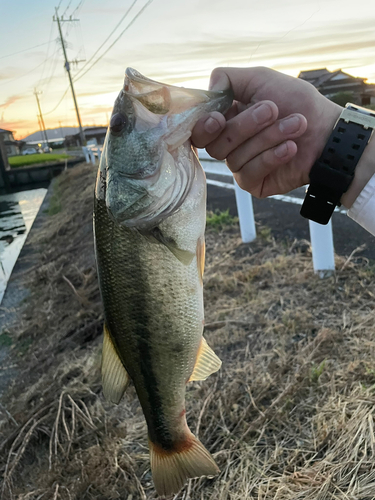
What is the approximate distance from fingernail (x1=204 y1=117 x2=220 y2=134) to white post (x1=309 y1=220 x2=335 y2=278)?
9.10 ft

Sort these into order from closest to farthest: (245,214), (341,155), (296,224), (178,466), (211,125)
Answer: (211,125) → (341,155) → (178,466) → (245,214) → (296,224)

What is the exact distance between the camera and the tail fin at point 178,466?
1.97 meters

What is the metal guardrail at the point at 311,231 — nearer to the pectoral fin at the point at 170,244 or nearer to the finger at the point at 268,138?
the finger at the point at 268,138

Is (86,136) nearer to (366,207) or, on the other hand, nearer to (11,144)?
(11,144)

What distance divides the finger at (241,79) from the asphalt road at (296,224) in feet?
10.4

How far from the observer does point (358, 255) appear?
15.4ft

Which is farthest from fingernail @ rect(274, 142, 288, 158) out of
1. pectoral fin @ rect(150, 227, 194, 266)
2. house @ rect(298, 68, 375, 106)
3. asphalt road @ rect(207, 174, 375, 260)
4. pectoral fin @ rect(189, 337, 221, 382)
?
asphalt road @ rect(207, 174, 375, 260)

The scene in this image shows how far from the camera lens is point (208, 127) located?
159 centimetres

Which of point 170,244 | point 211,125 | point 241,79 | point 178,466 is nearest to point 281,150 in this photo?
point 211,125

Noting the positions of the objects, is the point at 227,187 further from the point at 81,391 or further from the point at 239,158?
the point at 239,158

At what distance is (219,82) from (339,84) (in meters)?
1.54

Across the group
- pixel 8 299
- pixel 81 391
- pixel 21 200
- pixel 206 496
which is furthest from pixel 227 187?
pixel 21 200

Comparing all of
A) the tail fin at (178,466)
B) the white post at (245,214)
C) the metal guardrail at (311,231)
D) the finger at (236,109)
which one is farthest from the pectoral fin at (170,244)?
the white post at (245,214)

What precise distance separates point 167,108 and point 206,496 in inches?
91.3
